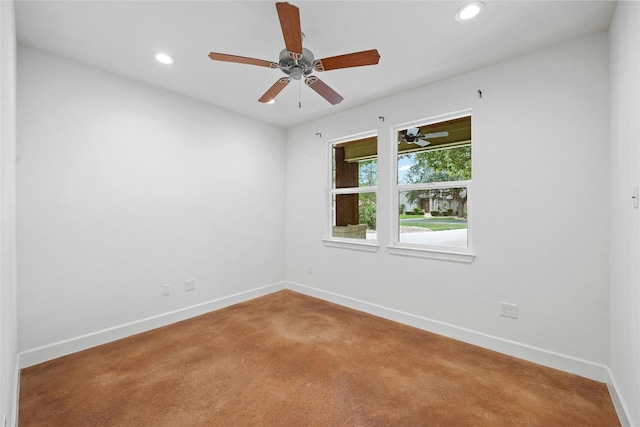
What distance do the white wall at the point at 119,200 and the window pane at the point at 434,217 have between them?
2.21 m

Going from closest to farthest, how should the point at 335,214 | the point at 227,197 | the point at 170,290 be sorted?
the point at 170,290 < the point at 227,197 < the point at 335,214

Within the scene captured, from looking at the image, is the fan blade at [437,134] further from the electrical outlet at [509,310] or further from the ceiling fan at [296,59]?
the electrical outlet at [509,310]

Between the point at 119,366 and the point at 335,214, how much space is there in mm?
2952

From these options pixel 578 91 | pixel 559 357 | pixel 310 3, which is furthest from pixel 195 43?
pixel 559 357

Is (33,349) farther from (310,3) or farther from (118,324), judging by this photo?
(310,3)

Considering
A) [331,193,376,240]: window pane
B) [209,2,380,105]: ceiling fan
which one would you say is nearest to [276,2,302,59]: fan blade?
[209,2,380,105]: ceiling fan

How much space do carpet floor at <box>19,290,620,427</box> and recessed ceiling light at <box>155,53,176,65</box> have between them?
2.71 metres

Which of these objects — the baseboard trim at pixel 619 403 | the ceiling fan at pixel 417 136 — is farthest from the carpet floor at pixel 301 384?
the ceiling fan at pixel 417 136

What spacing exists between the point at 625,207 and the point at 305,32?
8.16 feet

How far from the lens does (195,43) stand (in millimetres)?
2277

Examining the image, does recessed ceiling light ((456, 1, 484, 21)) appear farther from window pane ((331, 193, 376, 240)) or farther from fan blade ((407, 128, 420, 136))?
window pane ((331, 193, 376, 240))

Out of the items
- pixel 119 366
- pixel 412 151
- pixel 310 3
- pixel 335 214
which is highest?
pixel 310 3

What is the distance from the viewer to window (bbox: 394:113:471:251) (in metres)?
2.91

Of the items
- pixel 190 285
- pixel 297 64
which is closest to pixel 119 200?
pixel 190 285
